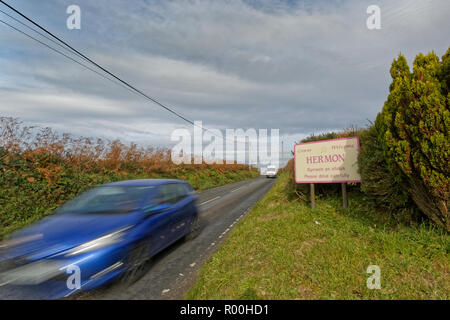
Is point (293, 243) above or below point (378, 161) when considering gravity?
below

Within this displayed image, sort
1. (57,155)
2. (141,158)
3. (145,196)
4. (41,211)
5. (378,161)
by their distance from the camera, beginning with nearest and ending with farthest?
(145,196)
(378,161)
(41,211)
(57,155)
(141,158)

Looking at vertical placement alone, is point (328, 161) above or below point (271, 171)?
above

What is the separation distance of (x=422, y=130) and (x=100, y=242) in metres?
5.26

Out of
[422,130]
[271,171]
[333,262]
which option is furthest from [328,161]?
[271,171]

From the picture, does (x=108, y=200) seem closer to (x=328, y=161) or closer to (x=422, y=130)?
(x=422, y=130)

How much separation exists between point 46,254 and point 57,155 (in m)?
8.48

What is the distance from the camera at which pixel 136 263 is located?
11.4 ft

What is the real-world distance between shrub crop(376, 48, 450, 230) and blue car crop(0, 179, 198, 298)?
4.66 m

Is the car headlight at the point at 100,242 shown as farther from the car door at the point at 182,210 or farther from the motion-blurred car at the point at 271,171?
the motion-blurred car at the point at 271,171

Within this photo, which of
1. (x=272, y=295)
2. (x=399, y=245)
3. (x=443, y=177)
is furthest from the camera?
(x=399, y=245)

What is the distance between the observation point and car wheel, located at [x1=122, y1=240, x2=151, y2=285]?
331cm
